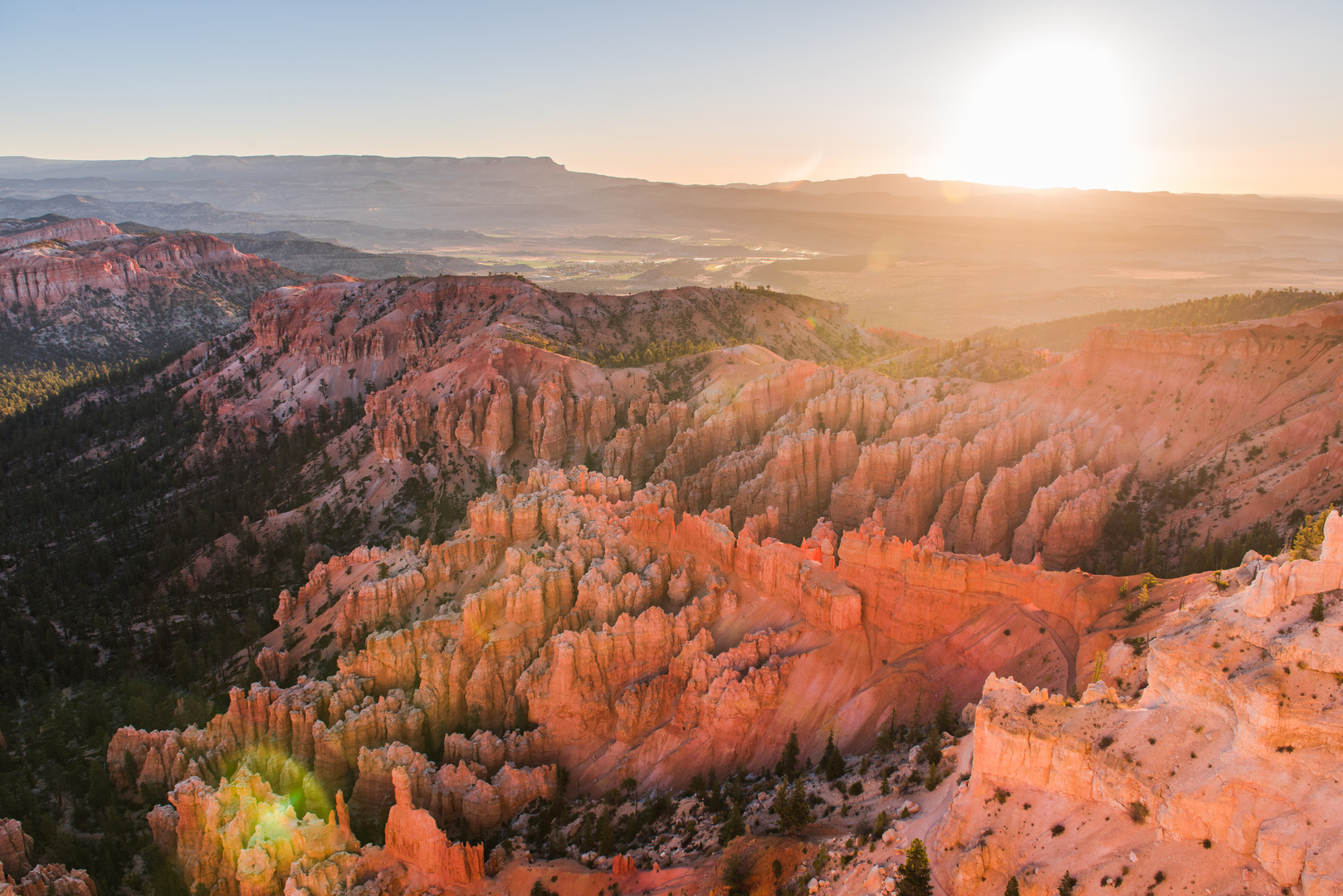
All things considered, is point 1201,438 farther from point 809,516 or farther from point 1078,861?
point 1078,861

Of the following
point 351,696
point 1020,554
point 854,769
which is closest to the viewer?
point 854,769

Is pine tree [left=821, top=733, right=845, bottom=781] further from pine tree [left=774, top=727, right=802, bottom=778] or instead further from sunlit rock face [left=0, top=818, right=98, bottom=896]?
sunlit rock face [left=0, top=818, right=98, bottom=896]

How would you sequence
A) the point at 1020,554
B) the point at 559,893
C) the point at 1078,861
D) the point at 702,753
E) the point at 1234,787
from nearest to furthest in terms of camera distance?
the point at 1234,787
the point at 1078,861
the point at 559,893
the point at 702,753
the point at 1020,554

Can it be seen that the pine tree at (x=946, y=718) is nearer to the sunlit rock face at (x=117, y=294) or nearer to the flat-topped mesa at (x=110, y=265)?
the sunlit rock face at (x=117, y=294)

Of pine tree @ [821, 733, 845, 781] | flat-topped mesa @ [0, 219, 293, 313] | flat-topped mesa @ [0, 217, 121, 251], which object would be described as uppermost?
flat-topped mesa @ [0, 217, 121, 251]

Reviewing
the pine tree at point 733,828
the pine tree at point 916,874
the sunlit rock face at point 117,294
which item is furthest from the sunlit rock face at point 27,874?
the sunlit rock face at point 117,294

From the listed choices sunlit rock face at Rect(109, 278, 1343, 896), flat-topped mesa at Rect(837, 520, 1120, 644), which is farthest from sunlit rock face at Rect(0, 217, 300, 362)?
flat-topped mesa at Rect(837, 520, 1120, 644)

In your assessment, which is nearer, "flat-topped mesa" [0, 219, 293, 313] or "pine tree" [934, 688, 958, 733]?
"pine tree" [934, 688, 958, 733]

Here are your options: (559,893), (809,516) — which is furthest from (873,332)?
(559,893)
